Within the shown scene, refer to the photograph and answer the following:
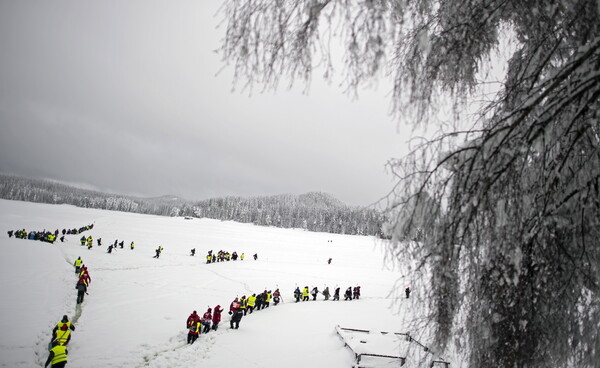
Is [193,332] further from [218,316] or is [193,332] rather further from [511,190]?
[511,190]

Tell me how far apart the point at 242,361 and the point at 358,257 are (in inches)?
1510

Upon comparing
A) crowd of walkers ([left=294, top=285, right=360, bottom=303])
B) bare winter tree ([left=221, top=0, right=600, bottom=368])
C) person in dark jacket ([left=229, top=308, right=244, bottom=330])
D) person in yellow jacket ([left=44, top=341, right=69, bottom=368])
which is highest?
bare winter tree ([left=221, top=0, right=600, bottom=368])

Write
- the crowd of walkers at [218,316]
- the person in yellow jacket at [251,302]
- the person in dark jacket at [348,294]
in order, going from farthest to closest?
the person in dark jacket at [348,294] → the person in yellow jacket at [251,302] → the crowd of walkers at [218,316]

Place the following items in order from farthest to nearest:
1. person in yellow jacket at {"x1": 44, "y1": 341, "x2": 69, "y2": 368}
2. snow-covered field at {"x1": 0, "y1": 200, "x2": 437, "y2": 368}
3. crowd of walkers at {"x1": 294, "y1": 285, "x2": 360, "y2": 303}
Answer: crowd of walkers at {"x1": 294, "y1": 285, "x2": 360, "y2": 303}
snow-covered field at {"x1": 0, "y1": 200, "x2": 437, "y2": 368}
person in yellow jacket at {"x1": 44, "y1": 341, "x2": 69, "y2": 368}

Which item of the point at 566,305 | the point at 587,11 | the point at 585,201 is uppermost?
the point at 587,11

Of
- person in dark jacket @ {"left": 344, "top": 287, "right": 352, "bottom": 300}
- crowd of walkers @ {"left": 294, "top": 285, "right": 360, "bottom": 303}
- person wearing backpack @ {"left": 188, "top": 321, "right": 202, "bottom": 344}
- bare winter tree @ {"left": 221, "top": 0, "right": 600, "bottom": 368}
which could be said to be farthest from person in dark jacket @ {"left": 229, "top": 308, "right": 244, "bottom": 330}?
bare winter tree @ {"left": 221, "top": 0, "right": 600, "bottom": 368}

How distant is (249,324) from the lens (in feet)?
45.6

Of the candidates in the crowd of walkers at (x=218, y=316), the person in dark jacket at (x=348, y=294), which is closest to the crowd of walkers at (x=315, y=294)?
the person in dark jacket at (x=348, y=294)

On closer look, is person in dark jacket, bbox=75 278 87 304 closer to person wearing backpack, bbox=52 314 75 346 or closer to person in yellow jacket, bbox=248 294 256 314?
person wearing backpack, bbox=52 314 75 346

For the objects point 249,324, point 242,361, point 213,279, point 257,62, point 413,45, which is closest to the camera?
point 257,62

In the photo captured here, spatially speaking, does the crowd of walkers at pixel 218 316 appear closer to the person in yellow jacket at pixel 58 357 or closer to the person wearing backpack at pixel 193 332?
the person wearing backpack at pixel 193 332

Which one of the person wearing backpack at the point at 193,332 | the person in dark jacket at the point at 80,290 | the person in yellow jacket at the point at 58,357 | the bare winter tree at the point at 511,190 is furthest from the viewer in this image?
the person in dark jacket at the point at 80,290

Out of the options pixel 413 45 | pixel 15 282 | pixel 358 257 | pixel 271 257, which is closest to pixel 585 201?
Answer: pixel 413 45

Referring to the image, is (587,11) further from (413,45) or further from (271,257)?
(271,257)
